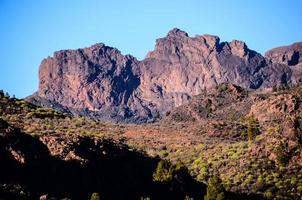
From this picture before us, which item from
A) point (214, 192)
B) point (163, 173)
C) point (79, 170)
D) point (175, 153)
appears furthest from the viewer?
point (175, 153)

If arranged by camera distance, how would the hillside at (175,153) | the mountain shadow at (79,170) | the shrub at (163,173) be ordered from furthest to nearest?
the shrub at (163,173) → the hillside at (175,153) → the mountain shadow at (79,170)

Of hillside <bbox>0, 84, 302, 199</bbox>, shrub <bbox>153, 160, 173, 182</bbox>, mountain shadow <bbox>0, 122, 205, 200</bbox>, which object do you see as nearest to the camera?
mountain shadow <bbox>0, 122, 205, 200</bbox>

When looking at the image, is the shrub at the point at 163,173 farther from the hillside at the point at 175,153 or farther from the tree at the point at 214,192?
the tree at the point at 214,192

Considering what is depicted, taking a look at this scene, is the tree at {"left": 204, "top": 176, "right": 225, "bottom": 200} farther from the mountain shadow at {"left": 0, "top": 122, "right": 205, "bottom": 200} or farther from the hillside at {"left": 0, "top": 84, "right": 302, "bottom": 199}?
the mountain shadow at {"left": 0, "top": 122, "right": 205, "bottom": 200}

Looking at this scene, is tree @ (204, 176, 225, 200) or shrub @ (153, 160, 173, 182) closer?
tree @ (204, 176, 225, 200)

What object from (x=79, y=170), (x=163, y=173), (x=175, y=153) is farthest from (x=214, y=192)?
(x=175, y=153)

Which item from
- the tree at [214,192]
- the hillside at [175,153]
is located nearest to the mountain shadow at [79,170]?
the hillside at [175,153]

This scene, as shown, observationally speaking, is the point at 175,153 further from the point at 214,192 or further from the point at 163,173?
the point at 214,192

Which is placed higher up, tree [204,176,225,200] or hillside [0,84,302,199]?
hillside [0,84,302,199]

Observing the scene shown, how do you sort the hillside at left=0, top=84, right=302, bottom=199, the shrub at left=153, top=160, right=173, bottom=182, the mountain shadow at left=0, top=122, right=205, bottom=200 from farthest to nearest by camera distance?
the shrub at left=153, top=160, right=173, bottom=182 < the hillside at left=0, top=84, right=302, bottom=199 < the mountain shadow at left=0, top=122, right=205, bottom=200

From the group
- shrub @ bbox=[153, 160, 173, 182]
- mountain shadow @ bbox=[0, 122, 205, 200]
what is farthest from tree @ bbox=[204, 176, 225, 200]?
shrub @ bbox=[153, 160, 173, 182]

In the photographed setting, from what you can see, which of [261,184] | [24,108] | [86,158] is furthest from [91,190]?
[24,108]

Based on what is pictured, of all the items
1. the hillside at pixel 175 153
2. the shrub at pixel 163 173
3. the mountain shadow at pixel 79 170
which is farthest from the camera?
the shrub at pixel 163 173

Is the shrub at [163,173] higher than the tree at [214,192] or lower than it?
higher
